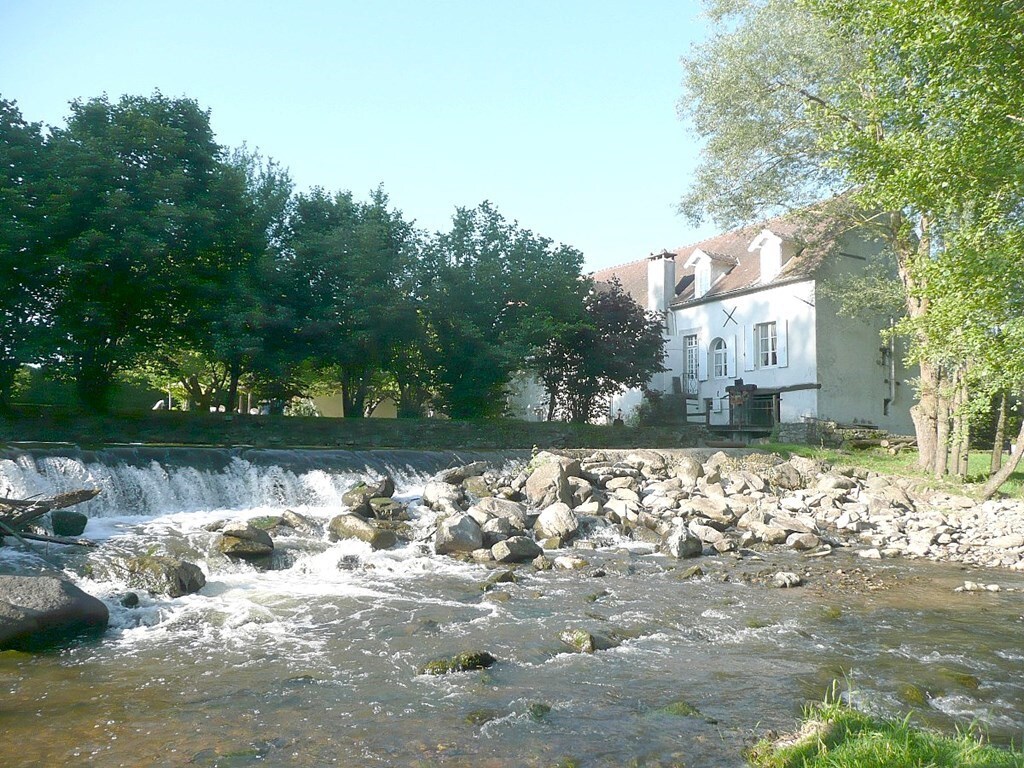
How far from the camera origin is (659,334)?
28000 millimetres

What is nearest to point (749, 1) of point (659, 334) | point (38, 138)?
point (659, 334)

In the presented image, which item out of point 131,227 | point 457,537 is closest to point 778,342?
point 457,537

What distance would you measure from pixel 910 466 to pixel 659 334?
10306 mm

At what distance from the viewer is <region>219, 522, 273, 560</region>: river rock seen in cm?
1061

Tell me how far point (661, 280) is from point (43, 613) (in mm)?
28681

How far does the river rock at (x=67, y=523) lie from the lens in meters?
11.3

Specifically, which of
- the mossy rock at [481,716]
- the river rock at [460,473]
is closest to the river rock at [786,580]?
the mossy rock at [481,716]

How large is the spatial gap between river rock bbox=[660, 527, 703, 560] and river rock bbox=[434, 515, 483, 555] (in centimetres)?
A: 314

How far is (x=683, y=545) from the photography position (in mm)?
12188

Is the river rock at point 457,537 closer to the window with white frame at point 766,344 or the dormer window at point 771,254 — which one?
the window with white frame at point 766,344

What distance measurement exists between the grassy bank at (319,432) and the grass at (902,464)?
3653 millimetres

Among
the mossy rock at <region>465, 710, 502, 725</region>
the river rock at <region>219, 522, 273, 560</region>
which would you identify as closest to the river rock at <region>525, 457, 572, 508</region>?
the river rock at <region>219, 522, 273, 560</region>

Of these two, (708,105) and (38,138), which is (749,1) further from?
(38,138)

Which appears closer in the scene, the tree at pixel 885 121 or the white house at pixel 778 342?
the tree at pixel 885 121
